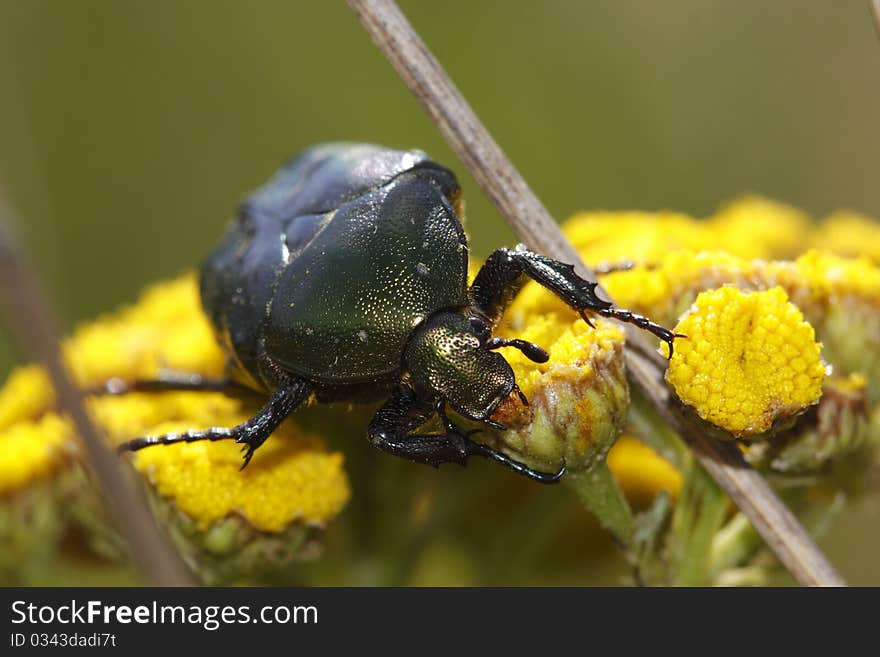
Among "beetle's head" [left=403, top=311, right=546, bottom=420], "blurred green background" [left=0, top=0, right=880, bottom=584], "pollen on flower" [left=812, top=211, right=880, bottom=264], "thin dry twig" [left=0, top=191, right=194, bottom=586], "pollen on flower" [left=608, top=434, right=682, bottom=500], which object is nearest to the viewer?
"thin dry twig" [left=0, top=191, right=194, bottom=586]

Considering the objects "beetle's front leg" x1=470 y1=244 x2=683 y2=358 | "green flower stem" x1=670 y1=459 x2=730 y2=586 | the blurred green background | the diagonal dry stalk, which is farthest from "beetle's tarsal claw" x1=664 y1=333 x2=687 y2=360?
the blurred green background

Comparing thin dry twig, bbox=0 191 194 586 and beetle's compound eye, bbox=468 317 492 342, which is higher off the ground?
thin dry twig, bbox=0 191 194 586

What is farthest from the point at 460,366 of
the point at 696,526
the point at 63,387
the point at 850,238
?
the point at 850,238

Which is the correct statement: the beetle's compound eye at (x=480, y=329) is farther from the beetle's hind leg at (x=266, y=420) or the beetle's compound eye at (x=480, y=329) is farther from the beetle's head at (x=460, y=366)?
the beetle's hind leg at (x=266, y=420)

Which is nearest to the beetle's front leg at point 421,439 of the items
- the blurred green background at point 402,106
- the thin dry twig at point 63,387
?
the thin dry twig at point 63,387

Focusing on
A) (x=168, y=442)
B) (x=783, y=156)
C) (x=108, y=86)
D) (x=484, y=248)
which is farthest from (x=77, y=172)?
(x=783, y=156)

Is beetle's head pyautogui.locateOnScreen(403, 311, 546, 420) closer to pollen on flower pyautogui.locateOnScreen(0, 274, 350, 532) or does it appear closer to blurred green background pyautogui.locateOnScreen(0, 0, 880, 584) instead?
pollen on flower pyautogui.locateOnScreen(0, 274, 350, 532)
